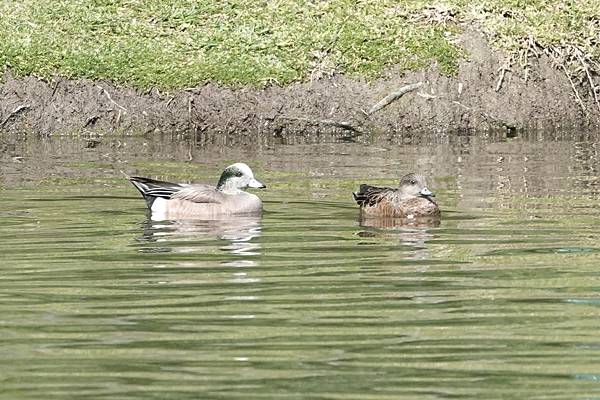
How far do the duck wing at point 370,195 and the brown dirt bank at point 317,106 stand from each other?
13.9ft

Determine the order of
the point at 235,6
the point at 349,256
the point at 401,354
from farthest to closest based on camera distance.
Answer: the point at 235,6, the point at 349,256, the point at 401,354

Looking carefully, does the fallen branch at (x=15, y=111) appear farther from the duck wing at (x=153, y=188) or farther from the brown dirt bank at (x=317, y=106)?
the duck wing at (x=153, y=188)

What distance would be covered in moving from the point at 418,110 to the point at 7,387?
35.5 ft

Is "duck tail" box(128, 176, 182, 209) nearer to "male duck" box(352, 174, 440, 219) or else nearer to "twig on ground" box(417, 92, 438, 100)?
"male duck" box(352, 174, 440, 219)

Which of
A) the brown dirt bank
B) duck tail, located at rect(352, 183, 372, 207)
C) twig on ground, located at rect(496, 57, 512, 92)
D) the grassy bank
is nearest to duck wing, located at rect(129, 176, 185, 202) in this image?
duck tail, located at rect(352, 183, 372, 207)

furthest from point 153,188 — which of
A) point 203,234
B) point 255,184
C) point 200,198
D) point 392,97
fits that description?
point 392,97

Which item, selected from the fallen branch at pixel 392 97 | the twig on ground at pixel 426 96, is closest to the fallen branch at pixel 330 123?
the fallen branch at pixel 392 97

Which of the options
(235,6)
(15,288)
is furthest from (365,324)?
(235,6)

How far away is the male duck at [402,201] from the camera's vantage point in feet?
37.1

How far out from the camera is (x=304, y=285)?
318 inches

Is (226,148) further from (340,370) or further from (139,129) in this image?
(340,370)

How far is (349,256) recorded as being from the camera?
9258 mm

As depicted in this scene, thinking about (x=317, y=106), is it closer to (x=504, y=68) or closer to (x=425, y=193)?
(x=504, y=68)

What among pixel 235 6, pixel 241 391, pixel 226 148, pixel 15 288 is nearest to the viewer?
pixel 241 391
